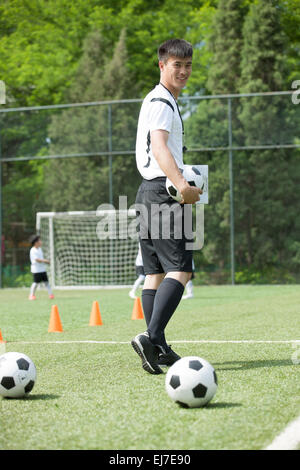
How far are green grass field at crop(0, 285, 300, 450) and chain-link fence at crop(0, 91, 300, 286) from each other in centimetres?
1098

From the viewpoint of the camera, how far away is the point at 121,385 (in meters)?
4.10

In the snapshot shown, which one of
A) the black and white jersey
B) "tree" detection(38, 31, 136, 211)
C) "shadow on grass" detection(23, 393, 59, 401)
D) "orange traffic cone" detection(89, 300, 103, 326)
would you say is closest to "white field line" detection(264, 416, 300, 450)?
"shadow on grass" detection(23, 393, 59, 401)

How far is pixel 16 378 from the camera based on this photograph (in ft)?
12.5

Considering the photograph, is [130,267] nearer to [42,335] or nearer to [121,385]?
[42,335]

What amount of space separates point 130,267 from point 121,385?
1484 centimetres

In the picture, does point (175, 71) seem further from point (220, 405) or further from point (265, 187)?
point (265, 187)

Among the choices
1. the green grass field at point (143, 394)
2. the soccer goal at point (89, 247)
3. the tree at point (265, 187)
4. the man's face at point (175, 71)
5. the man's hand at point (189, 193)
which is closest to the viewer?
the green grass field at point (143, 394)

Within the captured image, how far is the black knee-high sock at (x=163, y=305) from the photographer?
14.8ft

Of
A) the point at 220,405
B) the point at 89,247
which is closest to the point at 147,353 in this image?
the point at 220,405

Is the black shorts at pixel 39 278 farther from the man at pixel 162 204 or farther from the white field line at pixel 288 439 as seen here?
the white field line at pixel 288 439

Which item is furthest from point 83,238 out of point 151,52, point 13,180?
point 151,52

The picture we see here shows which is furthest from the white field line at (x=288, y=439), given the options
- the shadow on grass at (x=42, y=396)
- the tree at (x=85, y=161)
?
the tree at (x=85, y=161)

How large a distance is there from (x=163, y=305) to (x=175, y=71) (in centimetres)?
158

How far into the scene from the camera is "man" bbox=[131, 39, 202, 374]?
14.7ft
